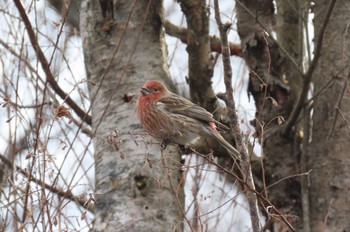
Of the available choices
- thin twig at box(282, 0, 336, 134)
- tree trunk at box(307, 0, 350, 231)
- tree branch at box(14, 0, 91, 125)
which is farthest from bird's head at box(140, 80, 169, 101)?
tree trunk at box(307, 0, 350, 231)

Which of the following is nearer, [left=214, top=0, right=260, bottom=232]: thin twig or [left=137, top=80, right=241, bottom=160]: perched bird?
[left=214, top=0, right=260, bottom=232]: thin twig

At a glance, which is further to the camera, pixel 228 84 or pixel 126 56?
pixel 126 56

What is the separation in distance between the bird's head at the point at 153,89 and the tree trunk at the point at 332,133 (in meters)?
1.45

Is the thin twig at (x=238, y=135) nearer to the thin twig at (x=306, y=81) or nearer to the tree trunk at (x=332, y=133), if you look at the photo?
the thin twig at (x=306, y=81)

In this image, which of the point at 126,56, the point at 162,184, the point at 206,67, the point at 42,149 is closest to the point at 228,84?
the point at 42,149

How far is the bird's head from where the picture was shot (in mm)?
6555

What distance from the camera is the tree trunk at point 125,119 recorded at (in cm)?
579

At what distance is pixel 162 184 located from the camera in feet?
19.7

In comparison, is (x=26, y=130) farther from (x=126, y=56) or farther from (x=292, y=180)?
(x=292, y=180)

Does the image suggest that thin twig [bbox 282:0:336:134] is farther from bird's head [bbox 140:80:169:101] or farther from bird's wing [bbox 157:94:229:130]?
bird's head [bbox 140:80:169:101]

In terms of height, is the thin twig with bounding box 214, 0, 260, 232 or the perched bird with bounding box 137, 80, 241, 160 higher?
the perched bird with bounding box 137, 80, 241, 160

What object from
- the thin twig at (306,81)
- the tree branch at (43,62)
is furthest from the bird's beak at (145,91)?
the thin twig at (306,81)

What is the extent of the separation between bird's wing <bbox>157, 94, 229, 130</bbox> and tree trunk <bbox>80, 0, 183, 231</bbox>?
0.21 metres

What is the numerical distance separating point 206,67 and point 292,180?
1.32 metres
